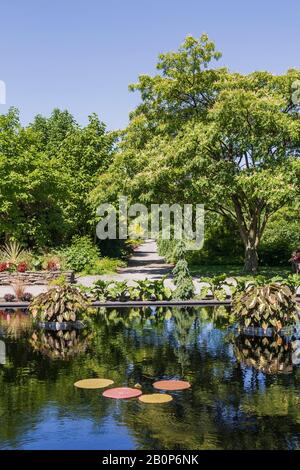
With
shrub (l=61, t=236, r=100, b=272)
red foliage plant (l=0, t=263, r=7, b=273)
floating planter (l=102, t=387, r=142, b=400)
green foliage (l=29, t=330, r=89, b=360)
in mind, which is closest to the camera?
floating planter (l=102, t=387, r=142, b=400)

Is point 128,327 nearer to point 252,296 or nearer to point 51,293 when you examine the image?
point 51,293

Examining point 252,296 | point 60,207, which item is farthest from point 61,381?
point 60,207

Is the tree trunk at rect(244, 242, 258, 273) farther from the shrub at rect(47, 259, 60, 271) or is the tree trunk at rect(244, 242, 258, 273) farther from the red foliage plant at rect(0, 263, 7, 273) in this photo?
the red foliage plant at rect(0, 263, 7, 273)

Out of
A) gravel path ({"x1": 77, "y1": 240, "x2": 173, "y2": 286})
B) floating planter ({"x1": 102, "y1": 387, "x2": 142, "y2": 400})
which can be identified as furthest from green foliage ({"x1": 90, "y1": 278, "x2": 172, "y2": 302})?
floating planter ({"x1": 102, "y1": 387, "x2": 142, "y2": 400})

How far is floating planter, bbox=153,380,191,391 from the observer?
9.26 metres

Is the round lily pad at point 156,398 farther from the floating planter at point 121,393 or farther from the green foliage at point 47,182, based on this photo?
the green foliage at point 47,182

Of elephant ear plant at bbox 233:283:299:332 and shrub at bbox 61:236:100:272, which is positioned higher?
shrub at bbox 61:236:100:272

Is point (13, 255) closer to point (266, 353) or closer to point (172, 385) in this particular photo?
point (266, 353)

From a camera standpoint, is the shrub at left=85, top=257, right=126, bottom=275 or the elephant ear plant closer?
the elephant ear plant

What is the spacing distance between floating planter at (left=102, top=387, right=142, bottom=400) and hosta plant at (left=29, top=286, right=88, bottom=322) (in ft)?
18.5

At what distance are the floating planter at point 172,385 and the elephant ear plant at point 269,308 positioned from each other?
4.12 m

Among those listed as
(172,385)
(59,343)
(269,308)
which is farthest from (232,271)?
(172,385)

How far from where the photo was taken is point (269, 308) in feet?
42.9

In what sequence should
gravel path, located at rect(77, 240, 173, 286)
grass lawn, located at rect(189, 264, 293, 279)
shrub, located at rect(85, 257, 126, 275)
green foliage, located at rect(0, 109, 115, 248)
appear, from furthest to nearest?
1. green foliage, located at rect(0, 109, 115, 248)
2. shrub, located at rect(85, 257, 126, 275)
3. grass lawn, located at rect(189, 264, 293, 279)
4. gravel path, located at rect(77, 240, 173, 286)
